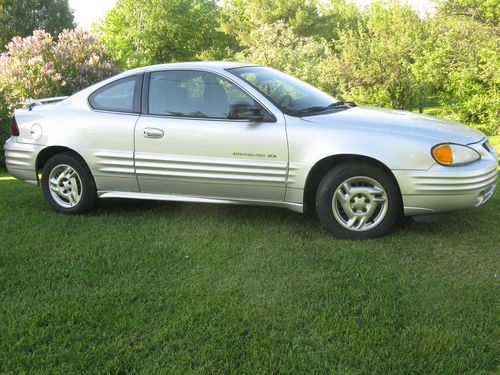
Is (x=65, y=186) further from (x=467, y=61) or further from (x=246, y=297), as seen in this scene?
(x=467, y=61)

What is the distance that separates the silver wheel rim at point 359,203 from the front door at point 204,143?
0.53 metres

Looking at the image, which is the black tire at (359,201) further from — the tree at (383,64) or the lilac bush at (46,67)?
the tree at (383,64)

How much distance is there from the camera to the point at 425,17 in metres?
15.9

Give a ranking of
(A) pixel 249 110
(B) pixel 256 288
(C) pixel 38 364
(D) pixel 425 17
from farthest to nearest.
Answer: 1. (D) pixel 425 17
2. (A) pixel 249 110
3. (B) pixel 256 288
4. (C) pixel 38 364

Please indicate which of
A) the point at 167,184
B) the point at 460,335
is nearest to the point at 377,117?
A: the point at 167,184

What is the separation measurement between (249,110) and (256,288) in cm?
175

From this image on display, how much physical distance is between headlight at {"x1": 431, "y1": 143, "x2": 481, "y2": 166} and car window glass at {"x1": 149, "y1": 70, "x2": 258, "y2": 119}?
1.62 metres

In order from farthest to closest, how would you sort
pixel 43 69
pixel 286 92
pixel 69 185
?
pixel 43 69 → pixel 69 185 → pixel 286 92

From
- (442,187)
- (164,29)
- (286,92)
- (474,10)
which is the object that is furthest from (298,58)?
(164,29)

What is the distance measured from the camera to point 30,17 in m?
32.5

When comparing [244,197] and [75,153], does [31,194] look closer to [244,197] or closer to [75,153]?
[75,153]

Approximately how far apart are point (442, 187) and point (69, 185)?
144 inches

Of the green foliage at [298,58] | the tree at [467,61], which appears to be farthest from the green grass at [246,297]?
the green foliage at [298,58]

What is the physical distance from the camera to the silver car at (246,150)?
14.3 feet
